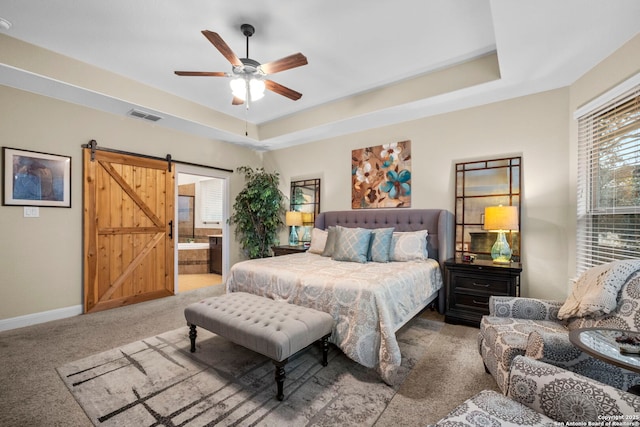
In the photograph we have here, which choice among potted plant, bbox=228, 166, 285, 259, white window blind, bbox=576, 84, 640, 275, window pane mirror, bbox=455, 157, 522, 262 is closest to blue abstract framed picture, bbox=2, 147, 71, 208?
potted plant, bbox=228, 166, 285, 259

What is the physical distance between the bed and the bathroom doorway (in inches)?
97.5

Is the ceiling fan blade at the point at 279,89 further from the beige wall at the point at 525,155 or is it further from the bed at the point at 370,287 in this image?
the beige wall at the point at 525,155

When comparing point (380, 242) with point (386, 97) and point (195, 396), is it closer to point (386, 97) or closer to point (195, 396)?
point (386, 97)

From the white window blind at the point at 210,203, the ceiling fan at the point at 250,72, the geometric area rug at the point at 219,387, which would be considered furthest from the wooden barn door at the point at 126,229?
the white window blind at the point at 210,203

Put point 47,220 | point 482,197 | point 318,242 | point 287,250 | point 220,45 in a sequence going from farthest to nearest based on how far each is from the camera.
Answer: point 287,250 → point 318,242 → point 482,197 → point 47,220 → point 220,45

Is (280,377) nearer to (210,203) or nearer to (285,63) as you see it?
(285,63)

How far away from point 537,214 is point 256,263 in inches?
129

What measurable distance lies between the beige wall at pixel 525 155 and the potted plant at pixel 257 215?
7.09 ft

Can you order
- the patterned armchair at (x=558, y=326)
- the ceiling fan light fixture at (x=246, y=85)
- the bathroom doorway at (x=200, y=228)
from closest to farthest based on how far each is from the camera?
the patterned armchair at (x=558, y=326)
the ceiling fan light fixture at (x=246, y=85)
the bathroom doorway at (x=200, y=228)

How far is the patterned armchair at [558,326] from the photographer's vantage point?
4.71 feet

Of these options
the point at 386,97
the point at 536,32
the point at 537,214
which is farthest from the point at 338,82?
the point at 537,214

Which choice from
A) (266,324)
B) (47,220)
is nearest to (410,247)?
(266,324)

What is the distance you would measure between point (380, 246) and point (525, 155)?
6.58 feet

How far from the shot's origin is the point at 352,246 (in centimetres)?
344
